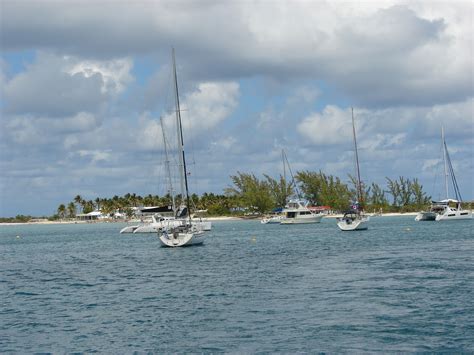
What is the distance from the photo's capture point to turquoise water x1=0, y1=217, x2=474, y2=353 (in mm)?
26766

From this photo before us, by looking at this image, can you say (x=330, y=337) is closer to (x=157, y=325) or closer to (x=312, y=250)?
(x=157, y=325)

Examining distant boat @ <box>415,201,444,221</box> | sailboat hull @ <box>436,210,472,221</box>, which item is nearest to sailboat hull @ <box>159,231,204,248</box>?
sailboat hull @ <box>436,210,472,221</box>

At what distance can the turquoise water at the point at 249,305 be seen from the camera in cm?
2677

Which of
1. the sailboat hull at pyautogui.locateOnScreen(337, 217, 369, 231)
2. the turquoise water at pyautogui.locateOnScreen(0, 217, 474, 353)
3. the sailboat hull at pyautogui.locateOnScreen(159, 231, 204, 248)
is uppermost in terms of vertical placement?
the sailboat hull at pyautogui.locateOnScreen(159, 231, 204, 248)

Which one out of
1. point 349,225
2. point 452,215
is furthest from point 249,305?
point 452,215

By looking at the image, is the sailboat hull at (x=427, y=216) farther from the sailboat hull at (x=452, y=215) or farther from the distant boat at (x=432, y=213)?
the sailboat hull at (x=452, y=215)

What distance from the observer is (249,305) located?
35.4 meters

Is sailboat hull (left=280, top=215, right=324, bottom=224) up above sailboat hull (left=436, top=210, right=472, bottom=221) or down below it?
above

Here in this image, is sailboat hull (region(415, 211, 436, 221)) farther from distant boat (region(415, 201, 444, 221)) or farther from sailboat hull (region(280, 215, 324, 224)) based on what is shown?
sailboat hull (region(280, 215, 324, 224))

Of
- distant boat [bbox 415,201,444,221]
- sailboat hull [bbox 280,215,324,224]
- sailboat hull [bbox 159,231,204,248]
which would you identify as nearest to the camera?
sailboat hull [bbox 159,231,204,248]

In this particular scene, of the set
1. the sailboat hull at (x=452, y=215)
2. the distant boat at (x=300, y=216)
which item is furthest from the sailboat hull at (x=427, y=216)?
the distant boat at (x=300, y=216)

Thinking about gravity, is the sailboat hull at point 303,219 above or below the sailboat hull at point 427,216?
above

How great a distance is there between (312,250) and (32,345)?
47.4m

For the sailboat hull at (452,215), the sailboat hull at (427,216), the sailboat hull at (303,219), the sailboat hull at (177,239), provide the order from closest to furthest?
the sailboat hull at (177,239) < the sailboat hull at (452,215) < the sailboat hull at (427,216) < the sailboat hull at (303,219)
